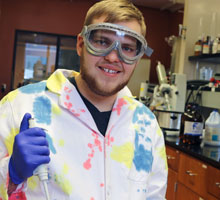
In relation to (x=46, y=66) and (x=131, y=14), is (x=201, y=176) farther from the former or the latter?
(x=46, y=66)

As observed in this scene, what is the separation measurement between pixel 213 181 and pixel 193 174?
235mm

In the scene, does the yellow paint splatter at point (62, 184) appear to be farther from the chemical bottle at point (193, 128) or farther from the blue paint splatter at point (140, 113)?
the chemical bottle at point (193, 128)

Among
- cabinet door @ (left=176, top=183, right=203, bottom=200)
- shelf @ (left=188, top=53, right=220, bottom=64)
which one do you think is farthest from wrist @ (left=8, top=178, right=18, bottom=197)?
shelf @ (left=188, top=53, right=220, bottom=64)

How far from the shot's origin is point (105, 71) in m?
1.17

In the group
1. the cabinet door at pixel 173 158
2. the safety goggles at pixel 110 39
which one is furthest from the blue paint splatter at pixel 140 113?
the cabinet door at pixel 173 158

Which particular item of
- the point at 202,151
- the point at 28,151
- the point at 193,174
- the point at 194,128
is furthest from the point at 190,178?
the point at 28,151

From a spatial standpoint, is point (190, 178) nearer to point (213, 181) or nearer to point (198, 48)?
point (213, 181)

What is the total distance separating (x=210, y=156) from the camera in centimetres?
210

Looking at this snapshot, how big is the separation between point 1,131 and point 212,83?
8.84 ft

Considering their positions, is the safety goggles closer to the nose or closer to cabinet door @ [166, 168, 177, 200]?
the nose

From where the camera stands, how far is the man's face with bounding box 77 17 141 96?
116 cm

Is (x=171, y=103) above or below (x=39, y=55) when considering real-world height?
below

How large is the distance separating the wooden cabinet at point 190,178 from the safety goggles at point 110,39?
1138 mm

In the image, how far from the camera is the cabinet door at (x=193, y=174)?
2.09 m
